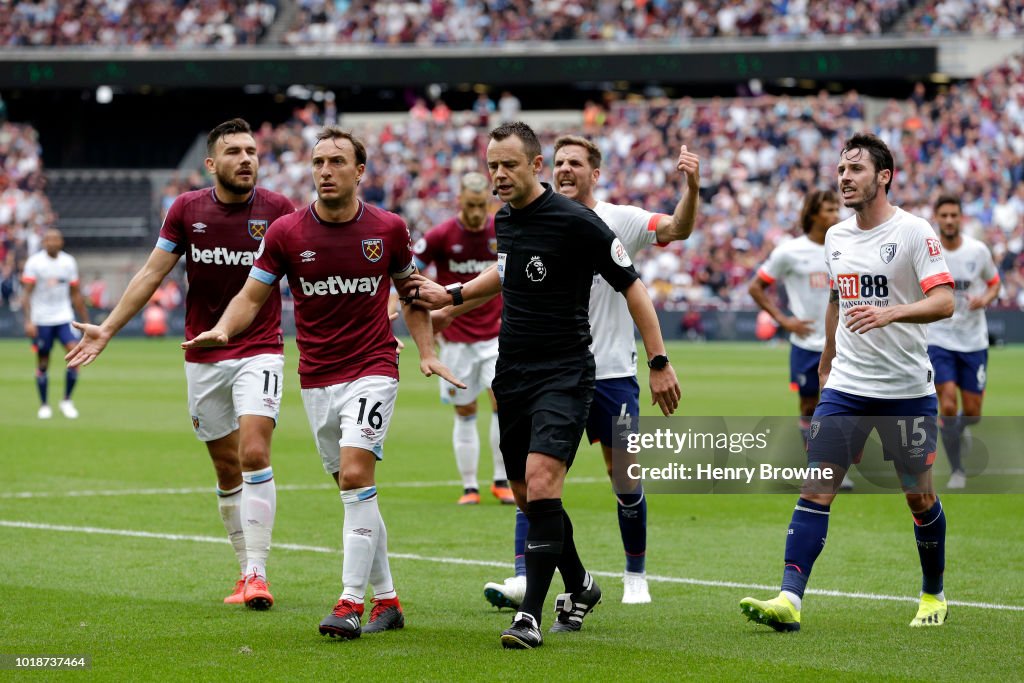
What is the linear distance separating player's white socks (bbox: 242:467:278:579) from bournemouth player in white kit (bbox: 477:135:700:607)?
4.13ft

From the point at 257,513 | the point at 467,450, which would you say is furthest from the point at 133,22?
the point at 257,513

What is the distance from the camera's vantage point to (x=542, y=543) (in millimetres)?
6758

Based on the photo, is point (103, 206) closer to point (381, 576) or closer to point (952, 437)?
point (952, 437)

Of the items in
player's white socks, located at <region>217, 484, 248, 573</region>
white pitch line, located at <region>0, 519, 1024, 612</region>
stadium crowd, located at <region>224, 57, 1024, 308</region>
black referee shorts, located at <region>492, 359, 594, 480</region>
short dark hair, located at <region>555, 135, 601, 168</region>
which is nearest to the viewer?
black referee shorts, located at <region>492, 359, 594, 480</region>

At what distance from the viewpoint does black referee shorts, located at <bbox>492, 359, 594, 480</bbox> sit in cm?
679

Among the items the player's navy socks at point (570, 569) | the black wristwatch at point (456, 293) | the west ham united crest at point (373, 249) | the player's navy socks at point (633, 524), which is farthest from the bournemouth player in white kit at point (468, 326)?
the player's navy socks at point (570, 569)

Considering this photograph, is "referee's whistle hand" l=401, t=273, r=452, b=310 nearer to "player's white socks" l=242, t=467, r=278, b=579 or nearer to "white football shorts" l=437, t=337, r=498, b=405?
"player's white socks" l=242, t=467, r=278, b=579

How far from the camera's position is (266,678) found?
6016 millimetres

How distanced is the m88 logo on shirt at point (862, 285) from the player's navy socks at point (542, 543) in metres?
1.90

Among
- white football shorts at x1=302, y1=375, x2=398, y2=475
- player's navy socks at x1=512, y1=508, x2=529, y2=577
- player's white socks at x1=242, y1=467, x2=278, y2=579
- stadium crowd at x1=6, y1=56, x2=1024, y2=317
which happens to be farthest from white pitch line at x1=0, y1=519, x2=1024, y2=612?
stadium crowd at x1=6, y1=56, x2=1024, y2=317

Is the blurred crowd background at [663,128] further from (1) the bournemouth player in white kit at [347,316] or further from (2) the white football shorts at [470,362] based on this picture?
(1) the bournemouth player in white kit at [347,316]

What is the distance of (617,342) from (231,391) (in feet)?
7.42

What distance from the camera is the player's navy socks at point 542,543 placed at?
673cm

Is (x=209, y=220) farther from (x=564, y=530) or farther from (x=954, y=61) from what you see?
(x=954, y=61)
